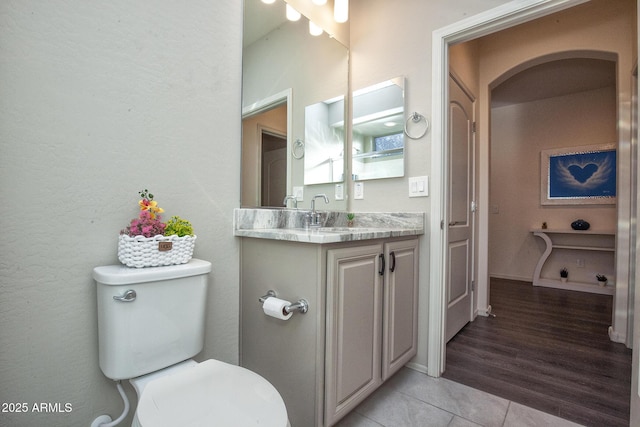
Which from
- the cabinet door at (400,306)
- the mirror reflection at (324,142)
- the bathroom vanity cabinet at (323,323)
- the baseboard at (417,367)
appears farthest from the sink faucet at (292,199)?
the baseboard at (417,367)

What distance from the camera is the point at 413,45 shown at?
1884mm

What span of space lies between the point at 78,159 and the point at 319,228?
46.1 inches

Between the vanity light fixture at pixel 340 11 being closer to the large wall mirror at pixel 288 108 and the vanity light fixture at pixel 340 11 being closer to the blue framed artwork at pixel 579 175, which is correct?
the large wall mirror at pixel 288 108

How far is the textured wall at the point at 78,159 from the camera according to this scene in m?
0.90

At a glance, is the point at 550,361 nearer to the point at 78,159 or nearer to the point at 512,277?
the point at 78,159

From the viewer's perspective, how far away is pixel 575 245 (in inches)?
155

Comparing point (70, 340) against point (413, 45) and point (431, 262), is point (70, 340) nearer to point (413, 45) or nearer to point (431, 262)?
point (431, 262)

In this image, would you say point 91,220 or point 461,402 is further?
point 461,402

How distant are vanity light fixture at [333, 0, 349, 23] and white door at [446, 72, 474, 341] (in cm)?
88

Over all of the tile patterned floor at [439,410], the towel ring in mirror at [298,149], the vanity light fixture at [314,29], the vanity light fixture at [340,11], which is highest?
the vanity light fixture at [340,11]

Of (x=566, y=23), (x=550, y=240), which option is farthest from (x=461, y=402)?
(x=550, y=240)

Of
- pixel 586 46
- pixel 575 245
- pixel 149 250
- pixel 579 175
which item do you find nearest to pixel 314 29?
pixel 149 250

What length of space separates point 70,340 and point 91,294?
155 millimetres

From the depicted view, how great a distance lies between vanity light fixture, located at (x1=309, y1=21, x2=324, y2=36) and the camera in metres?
1.94
